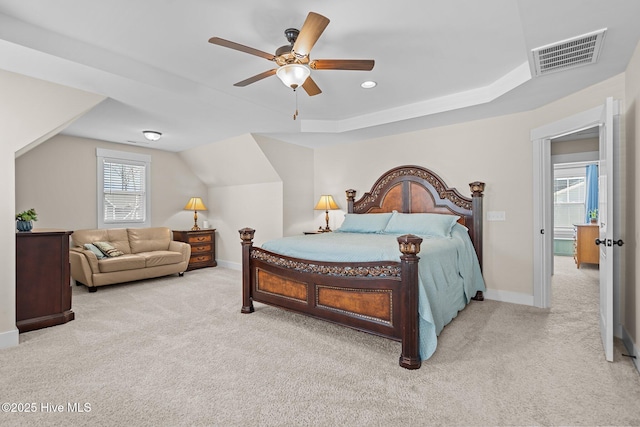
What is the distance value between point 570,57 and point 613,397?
240cm

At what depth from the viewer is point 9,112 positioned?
8.93ft

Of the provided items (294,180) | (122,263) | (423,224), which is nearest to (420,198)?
(423,224)

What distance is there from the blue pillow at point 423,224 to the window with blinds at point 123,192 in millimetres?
4582

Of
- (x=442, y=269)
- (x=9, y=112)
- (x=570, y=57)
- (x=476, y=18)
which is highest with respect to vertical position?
(x=476, y=18)

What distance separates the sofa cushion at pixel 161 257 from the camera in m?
5.13

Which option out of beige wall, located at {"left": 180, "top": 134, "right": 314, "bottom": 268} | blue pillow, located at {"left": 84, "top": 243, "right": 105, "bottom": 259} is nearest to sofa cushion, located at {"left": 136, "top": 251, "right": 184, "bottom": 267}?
blue pillow, located at {"left": 84, "top": 243, "right": 105, "bottom": 259}

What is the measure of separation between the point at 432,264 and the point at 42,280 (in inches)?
147

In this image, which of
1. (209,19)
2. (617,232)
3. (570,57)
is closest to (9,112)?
(209,19)

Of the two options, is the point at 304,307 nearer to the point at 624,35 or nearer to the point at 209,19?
the point at 209,19

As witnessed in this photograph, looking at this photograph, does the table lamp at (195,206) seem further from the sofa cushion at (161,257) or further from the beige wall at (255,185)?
the sofa cushion at (161,257)

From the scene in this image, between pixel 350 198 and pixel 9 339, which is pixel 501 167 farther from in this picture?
pixel 9 339

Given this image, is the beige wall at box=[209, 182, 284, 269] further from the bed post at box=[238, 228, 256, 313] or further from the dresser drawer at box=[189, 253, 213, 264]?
the bed post at box=[238, 228, 256, 313]

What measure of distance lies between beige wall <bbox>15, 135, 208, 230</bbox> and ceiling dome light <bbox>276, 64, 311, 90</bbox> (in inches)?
177

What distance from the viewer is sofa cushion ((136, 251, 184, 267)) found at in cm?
513
